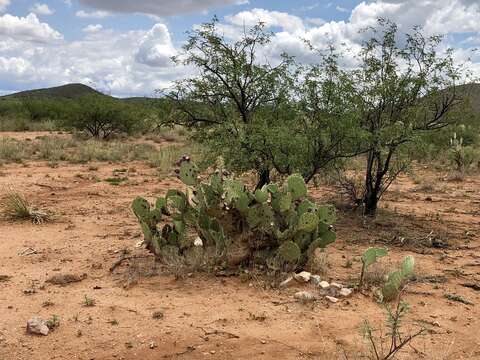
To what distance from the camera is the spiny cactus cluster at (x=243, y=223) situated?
20.2ft

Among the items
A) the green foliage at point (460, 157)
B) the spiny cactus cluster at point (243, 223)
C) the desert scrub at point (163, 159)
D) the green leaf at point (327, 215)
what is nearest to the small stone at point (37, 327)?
the spiny cactus cluster at point (243, 223)

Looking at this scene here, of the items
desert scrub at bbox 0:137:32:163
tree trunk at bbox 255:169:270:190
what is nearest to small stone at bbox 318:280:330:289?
tree trunk at bbox 255:169:270:190

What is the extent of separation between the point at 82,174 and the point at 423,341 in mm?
11368

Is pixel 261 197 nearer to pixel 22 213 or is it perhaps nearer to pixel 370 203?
pixel 370 203

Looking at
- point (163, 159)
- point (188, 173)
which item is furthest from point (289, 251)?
point (163, 159)

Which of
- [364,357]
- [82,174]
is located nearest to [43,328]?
[364,357]

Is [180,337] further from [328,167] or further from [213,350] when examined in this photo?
[328,167]

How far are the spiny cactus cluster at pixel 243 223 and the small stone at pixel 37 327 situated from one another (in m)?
1.81

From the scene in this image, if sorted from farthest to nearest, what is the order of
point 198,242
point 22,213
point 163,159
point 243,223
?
point 163,159, point 22,213, point 198,242, point 243,223

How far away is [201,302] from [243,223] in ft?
4.23

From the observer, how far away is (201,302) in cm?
535

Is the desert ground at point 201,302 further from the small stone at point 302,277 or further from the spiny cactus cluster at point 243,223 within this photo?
the spiny cactus cluster at point 243,223

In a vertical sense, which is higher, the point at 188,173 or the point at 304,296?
the point at 188,173

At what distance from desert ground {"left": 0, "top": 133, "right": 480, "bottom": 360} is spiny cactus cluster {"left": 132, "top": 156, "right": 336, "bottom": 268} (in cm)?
37
